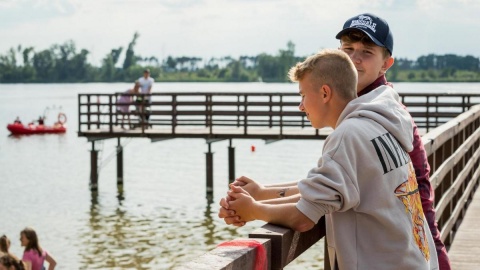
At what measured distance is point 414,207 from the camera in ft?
10.00

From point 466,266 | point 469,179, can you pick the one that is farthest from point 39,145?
point 466,266

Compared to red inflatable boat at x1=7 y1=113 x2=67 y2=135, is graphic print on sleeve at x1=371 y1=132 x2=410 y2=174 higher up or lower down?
higher up

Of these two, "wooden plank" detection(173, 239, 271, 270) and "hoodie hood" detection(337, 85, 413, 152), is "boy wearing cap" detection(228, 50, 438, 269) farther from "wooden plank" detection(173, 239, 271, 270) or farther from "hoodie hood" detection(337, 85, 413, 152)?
"wooden plank" detection(173, 239, 271, 270)

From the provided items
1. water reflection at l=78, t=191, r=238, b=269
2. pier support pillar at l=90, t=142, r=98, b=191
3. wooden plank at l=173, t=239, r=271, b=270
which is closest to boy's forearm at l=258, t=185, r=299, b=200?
wooden plank at l=173, t=239, r=271, b=270

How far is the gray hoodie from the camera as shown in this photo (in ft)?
9.23

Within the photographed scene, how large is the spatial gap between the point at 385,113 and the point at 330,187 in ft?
1.25

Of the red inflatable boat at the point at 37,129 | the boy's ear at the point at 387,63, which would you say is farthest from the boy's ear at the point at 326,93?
the red inflatable boat at the point at 37,129

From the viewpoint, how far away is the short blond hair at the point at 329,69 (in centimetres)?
290

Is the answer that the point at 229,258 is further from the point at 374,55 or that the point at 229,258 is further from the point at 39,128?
the point at 39,128

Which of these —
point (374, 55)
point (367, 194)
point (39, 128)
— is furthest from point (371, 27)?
point (39, 128)

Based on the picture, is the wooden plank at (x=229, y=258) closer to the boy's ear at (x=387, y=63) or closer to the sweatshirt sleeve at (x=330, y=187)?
the sweatshirt sleeve at (x=330, y=187)

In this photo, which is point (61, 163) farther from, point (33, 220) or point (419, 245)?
point (419, 245)

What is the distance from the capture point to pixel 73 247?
2078 centimetres

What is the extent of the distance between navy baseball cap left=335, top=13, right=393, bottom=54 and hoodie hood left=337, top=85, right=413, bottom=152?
28 centimetres
